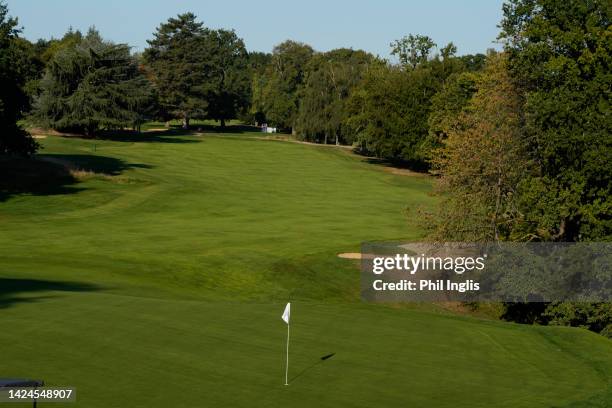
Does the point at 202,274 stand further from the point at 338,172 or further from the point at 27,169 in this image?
the point at 338,172

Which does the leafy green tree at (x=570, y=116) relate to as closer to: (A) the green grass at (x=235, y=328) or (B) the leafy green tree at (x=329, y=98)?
(A) the green grass at (x=235, y=328)

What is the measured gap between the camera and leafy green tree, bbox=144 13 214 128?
162625 mm

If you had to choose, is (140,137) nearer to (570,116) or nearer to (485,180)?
(485,180)

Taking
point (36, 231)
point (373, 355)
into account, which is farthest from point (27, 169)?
point (373, 355)

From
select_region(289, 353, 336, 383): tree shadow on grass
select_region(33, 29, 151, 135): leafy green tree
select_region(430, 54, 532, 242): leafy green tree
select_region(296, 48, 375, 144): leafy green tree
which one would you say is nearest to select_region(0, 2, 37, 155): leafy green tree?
select_region(430, 54, 532, 242): leafy green tree

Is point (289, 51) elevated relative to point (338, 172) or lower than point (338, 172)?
elevated

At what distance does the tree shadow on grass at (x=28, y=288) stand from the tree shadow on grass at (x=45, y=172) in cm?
3602

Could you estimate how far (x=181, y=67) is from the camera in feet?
535

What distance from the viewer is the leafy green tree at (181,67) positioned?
16262 centimetres

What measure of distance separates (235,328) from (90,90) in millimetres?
94959

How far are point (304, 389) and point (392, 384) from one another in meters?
2.17

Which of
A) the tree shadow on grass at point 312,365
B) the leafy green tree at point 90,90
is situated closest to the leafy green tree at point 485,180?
the tree shadow on grass at point 312,365

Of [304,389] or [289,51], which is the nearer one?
[304,389]

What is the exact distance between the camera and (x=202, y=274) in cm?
4350
